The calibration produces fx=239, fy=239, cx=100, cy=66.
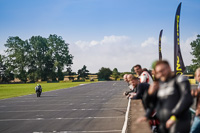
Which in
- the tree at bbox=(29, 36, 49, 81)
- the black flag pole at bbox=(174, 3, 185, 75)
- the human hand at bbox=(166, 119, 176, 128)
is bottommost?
the human hand at bbox=(166, 119, 176, 128)

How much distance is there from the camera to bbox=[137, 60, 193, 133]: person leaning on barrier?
123 inches

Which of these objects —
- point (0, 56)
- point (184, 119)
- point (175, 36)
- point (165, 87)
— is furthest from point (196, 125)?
point (0, 56)

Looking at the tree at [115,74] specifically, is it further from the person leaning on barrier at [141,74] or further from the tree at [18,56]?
the person leaning on barrier at [141,74]

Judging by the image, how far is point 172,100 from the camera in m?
3.20

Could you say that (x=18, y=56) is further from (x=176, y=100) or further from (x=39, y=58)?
(x=176, y=100)

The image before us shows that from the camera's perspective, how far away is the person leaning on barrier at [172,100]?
313 cm

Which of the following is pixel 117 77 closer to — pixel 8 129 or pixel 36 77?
Answer: pixel 36 77

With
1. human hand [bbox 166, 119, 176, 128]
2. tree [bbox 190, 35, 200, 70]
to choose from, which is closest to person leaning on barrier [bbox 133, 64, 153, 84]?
human hand [bbox 166, 119, 176, 128]

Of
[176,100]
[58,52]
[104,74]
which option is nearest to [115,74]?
[104,74]

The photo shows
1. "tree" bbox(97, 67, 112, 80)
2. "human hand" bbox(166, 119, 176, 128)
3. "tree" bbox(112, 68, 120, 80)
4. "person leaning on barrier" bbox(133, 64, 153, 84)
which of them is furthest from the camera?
"tree" bbox(112, 68, 120, 80)

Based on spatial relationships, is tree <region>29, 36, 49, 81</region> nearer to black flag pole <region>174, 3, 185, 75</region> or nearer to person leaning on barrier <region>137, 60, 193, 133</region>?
black flag pole <region>174, 3, 185, 75</region>

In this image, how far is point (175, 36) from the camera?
1392 centimetres

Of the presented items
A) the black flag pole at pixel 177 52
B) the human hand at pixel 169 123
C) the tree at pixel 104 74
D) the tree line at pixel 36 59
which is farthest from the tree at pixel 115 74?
the human hand at pixel 169 123

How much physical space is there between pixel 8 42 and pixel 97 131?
110m
